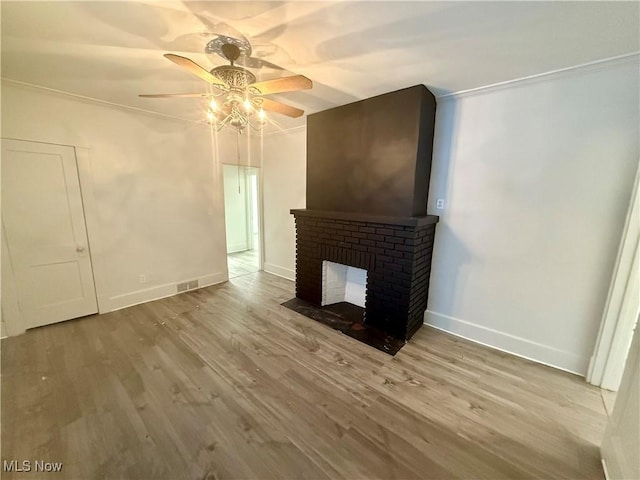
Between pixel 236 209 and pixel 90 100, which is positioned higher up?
pixel 90 100

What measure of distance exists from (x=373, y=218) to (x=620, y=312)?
2008 mm

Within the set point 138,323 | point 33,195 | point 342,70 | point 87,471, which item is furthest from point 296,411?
point 33,195

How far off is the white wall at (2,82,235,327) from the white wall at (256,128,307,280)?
0.78 metres

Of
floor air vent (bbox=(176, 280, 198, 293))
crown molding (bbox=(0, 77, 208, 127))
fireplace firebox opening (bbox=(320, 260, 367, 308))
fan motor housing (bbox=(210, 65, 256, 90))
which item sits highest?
crown molding (bbox=(0, 77, 208, 127))

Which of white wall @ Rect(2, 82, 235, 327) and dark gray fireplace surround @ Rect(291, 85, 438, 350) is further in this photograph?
white wall @ Rect(2, 82, 235, 327)

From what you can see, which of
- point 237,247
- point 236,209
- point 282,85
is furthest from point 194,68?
point 237,247

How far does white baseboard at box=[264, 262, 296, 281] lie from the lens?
13.8 feet

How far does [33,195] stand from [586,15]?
4.58m

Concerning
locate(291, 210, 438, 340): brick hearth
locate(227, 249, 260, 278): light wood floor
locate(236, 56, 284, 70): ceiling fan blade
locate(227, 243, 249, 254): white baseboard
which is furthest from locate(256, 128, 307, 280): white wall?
locate(227, 243, 249, 254): white baseboard

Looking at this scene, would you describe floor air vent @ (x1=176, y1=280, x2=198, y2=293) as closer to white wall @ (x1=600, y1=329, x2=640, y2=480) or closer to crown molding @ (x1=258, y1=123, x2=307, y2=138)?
crown molding @ (x1=258, y1=123, x2=307, y2=138)

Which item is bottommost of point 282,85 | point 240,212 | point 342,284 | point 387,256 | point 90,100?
point 342,284

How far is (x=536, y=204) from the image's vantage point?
2.09 metres

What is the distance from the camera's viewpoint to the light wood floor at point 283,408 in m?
1.35

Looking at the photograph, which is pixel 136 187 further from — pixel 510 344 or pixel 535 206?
pixel 510 344
